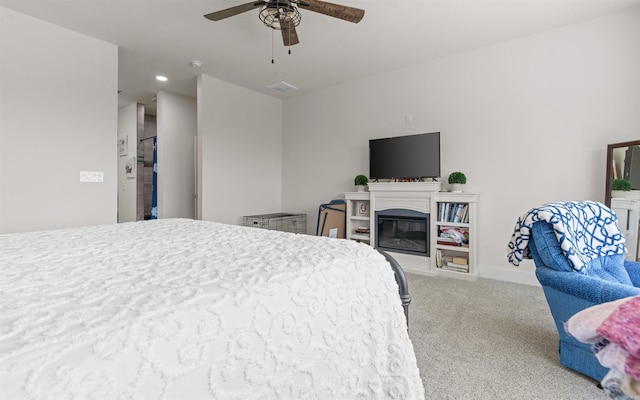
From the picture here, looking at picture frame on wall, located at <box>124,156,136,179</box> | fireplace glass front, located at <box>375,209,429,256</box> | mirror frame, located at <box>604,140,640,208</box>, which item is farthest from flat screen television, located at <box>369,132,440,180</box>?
picture frame on wall, located at <box>124,156,136,179</box>

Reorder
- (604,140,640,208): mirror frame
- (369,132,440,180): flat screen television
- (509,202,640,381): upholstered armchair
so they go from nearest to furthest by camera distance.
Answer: (509,202,640,381): upholstered armchair, (604,140,640,208): mirror frame, (369,132,440,180): flat screen television

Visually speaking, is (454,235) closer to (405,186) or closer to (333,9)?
(405,186)

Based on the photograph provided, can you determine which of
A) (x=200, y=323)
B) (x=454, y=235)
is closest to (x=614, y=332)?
(x=200, y=323)

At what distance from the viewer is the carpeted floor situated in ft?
5.02

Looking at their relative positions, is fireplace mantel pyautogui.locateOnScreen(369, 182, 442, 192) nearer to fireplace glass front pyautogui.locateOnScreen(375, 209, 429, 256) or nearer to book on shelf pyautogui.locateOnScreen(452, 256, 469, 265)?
fireplace glass front pyautogui.locateOnScreen(375, 209, 429, 256)

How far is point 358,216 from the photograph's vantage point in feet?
14.5

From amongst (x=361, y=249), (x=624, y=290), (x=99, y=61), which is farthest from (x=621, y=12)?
(x=99, y=61)

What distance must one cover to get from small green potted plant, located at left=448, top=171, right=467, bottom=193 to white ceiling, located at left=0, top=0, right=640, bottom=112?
4.93ft

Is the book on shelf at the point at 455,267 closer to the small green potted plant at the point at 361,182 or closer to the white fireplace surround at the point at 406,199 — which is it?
the white fireplace surround at the point at 406,199

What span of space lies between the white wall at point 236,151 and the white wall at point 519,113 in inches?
64.3

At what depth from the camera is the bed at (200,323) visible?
50 centimetres

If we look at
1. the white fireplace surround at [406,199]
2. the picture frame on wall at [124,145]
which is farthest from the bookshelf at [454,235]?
the picture frame on wall at [124,145]

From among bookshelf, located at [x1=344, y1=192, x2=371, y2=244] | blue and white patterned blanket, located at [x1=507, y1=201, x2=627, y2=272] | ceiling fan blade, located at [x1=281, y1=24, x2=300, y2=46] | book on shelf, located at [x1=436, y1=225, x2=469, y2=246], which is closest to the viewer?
blue and white patterned blanket, located at [x1=507, y1=201, x2=627, y2=272]

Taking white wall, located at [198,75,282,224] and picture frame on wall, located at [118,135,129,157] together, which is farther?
picture frame on wall, located at [118,135,129,157]
